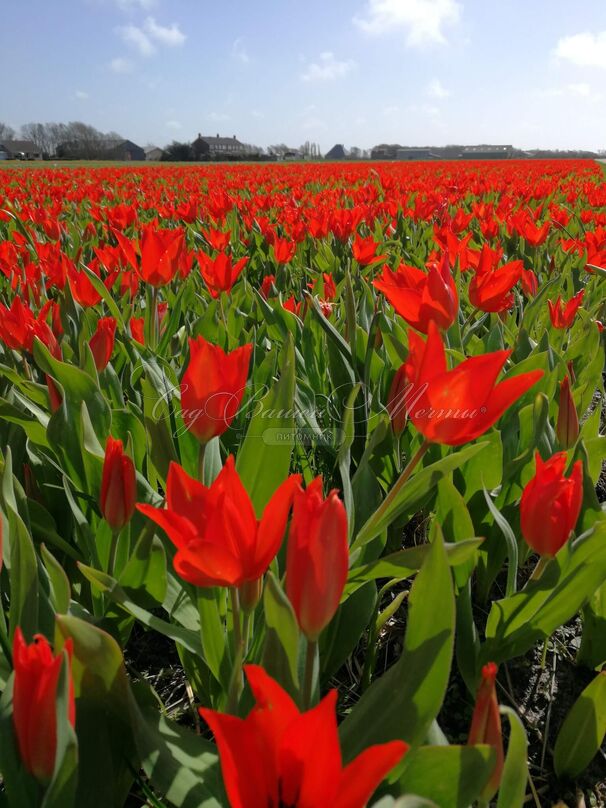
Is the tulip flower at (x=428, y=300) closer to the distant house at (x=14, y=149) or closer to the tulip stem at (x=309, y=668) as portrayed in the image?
the tulip stem at (x=309, y=668)

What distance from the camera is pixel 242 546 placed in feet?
1.91

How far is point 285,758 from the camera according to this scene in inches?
17.8

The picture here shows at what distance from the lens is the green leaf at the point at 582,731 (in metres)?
0.81

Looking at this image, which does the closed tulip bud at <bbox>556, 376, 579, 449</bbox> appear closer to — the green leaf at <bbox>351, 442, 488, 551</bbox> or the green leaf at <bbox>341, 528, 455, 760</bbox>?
the green leaf at <bbox>351, 442, 488, 551</bbox>

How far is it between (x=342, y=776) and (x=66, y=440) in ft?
2.89

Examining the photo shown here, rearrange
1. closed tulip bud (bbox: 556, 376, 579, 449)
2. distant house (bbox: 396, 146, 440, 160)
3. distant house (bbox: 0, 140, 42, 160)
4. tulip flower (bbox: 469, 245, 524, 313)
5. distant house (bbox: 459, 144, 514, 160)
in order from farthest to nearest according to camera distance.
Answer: distant house (bbox: 0, 140, 42, 160)
distant house (bbox: 396, 146, 440, 160)
distant house (bbox: 459, 144, 514, 160)
tulip flower (bbox: 469, 245, 524, 313)
closed tulip bud (bbox: 556, 376, 579, 449)

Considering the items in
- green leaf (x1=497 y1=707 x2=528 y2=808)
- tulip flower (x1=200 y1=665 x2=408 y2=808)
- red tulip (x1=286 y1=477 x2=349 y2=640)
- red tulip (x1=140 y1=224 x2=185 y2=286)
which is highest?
red tulip (x1=140 y1=224 x2=185 y2=286)

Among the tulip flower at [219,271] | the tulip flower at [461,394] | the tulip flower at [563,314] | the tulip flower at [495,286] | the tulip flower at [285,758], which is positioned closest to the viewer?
the tulip flower at [285,758]

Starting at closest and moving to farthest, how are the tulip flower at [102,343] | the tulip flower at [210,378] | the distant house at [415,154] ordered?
1. the tulip flower at [210,378]
2. the tulip flower at [102,343]
3. the distant house at [415,154]

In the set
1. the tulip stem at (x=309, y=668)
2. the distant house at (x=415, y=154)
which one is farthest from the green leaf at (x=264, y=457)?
the distant house at (x=415, y=154)

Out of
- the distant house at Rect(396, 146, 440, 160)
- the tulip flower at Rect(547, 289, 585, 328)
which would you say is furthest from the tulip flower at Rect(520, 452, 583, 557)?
the distant house at Rect(396, 146, 440, 160)

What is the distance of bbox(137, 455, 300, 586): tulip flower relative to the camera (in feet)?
1.82

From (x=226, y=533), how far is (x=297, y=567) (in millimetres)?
73

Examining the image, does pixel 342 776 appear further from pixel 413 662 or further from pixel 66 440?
pixel 66 440
